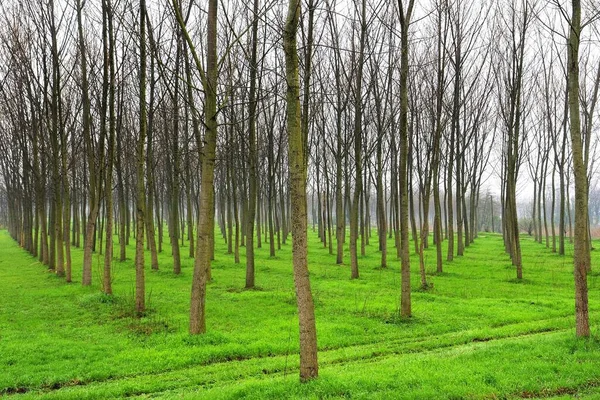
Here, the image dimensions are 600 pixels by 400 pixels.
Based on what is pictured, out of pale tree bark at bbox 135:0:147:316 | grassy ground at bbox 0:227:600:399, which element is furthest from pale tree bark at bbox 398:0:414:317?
pale tree bark at bbox 135:0:147:316

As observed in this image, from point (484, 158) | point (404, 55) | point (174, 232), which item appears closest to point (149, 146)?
point (174, 232)

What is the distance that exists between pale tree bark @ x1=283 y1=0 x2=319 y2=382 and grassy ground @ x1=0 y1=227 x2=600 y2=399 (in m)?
0.46

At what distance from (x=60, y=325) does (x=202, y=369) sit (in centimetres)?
465

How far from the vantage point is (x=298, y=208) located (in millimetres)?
5312

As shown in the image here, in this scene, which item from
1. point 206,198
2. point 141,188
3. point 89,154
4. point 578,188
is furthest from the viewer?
point 89,154

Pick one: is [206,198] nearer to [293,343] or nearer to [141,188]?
[141,188]

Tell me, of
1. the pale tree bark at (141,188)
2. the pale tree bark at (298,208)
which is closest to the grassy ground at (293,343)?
the pale tree bark at (298,208)

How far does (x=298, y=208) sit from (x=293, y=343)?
3.63 m

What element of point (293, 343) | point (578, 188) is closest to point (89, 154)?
point (293, 343)

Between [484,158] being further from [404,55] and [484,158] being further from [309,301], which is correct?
[309,301]

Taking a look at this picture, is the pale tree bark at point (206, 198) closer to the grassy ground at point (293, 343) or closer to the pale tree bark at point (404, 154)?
the grassy ground at point (293, 343)

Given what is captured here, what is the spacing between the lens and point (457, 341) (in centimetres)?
797

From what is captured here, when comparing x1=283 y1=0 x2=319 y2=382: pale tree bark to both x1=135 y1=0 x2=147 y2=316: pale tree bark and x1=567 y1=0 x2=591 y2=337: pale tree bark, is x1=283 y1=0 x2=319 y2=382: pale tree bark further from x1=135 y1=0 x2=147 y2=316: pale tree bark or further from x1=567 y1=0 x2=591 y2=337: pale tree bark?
x1=135 y1=0 x2=147 y2=316: pale tree bark

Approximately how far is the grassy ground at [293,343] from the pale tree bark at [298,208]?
46 centimetres
